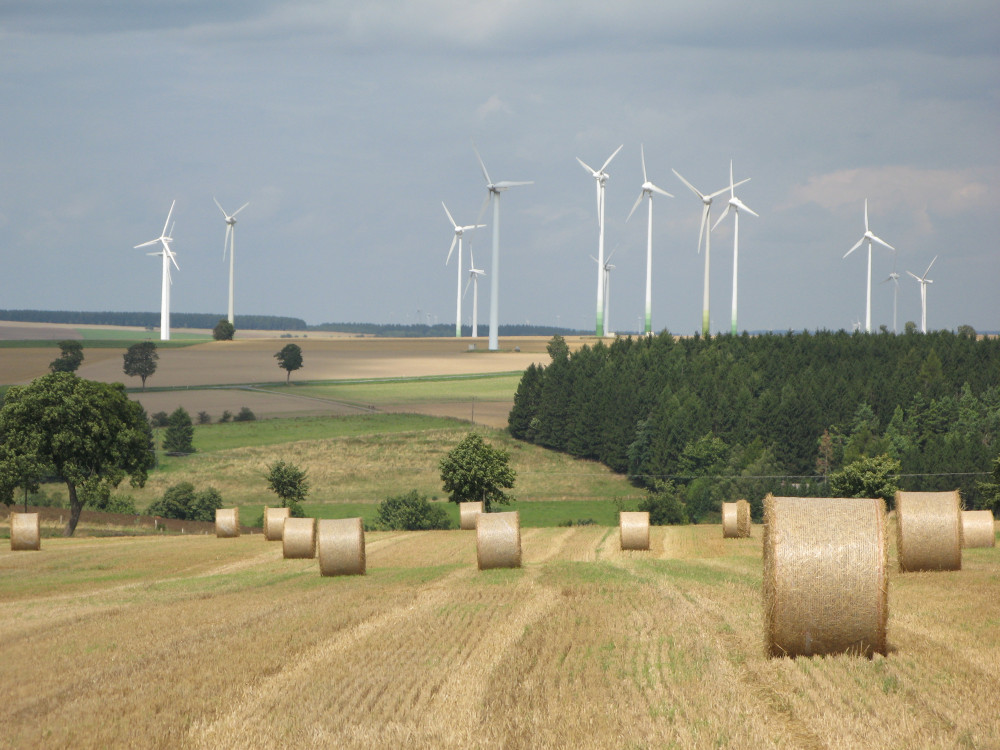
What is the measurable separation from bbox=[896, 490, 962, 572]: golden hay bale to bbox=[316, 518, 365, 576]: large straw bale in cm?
1328

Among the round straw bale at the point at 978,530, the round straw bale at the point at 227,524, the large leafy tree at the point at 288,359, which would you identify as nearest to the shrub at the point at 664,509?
the round straw bale at the point at 227,524

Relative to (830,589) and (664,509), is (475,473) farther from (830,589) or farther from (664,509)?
(830,589)

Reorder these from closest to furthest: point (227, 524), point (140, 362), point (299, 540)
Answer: point (299, 540) → point (227, 524) → point (140, 362)

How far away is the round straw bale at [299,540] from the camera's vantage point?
34000mm

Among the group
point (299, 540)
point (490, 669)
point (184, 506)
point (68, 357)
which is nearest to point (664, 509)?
point (184, 506)

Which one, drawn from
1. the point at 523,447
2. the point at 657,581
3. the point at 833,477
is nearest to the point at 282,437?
the point at 523,447

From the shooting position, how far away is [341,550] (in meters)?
27.6

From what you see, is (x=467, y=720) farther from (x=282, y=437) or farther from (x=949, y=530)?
(x=282, y=437)

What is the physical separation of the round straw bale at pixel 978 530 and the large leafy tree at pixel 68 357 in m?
124

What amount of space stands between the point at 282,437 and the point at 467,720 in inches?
4183

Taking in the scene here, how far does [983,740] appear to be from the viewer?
9.88 m

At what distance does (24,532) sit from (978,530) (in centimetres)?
3302

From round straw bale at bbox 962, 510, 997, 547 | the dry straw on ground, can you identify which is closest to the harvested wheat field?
round straw bale at bbox 962, 510, 997, 547

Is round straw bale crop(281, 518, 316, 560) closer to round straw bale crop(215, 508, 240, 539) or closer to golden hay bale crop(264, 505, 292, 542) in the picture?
golden hay bale crop(264, 505, 292, 542)
